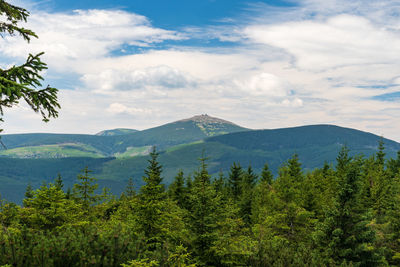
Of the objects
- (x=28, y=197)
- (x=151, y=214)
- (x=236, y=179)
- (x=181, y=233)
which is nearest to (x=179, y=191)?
(x=236, y=179)

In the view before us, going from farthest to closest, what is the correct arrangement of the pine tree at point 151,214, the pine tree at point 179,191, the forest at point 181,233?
the pine tree at point 179,191
the pine tree at point 151,214
the forest at point 181,233

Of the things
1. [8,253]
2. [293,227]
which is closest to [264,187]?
[293,227]

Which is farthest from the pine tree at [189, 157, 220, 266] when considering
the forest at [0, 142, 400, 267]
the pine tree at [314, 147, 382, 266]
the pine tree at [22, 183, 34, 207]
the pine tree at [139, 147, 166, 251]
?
the pine tree at [314, 147, 382, 266]

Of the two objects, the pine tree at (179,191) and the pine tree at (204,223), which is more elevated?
the pine tree at (204,223)

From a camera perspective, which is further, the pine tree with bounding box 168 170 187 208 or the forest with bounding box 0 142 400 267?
the pine tree with bounding box 168 170 187 208

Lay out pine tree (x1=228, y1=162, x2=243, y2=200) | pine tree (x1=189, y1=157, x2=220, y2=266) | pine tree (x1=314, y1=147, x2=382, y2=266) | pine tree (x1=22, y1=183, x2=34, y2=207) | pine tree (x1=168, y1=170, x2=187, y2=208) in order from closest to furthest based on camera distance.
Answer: pine tree (x1=189, y1=157, x2=220, y2=266) < pine tree (x1=22, y1=183, x2=34, y2=207) < pine tree (x1=314, y1=147, x2=382, y2=266) < pine tree (x1=168, y1=170, x2=187, y2=208) < pine tree (x1=228, y1=162, x2=243, y2=200)

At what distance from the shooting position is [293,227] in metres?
26.6

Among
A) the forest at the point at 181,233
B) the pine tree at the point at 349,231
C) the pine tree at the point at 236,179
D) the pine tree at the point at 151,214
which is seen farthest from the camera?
the pine tree at the point at 236,179

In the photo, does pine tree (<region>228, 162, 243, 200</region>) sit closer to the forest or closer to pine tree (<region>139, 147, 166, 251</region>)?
the forest

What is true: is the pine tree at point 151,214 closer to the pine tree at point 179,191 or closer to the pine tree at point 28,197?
the pine tree at point 28,197

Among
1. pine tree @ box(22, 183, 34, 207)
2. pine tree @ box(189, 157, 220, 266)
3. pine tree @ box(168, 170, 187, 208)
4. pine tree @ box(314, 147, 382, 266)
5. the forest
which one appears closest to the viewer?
the forest

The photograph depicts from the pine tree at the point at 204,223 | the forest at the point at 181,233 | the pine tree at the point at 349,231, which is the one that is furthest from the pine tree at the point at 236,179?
the pine tree at the point at 204,223

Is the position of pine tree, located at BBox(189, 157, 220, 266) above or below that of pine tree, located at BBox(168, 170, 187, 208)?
above

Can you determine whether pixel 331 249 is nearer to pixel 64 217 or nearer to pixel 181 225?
pixel 181 225
